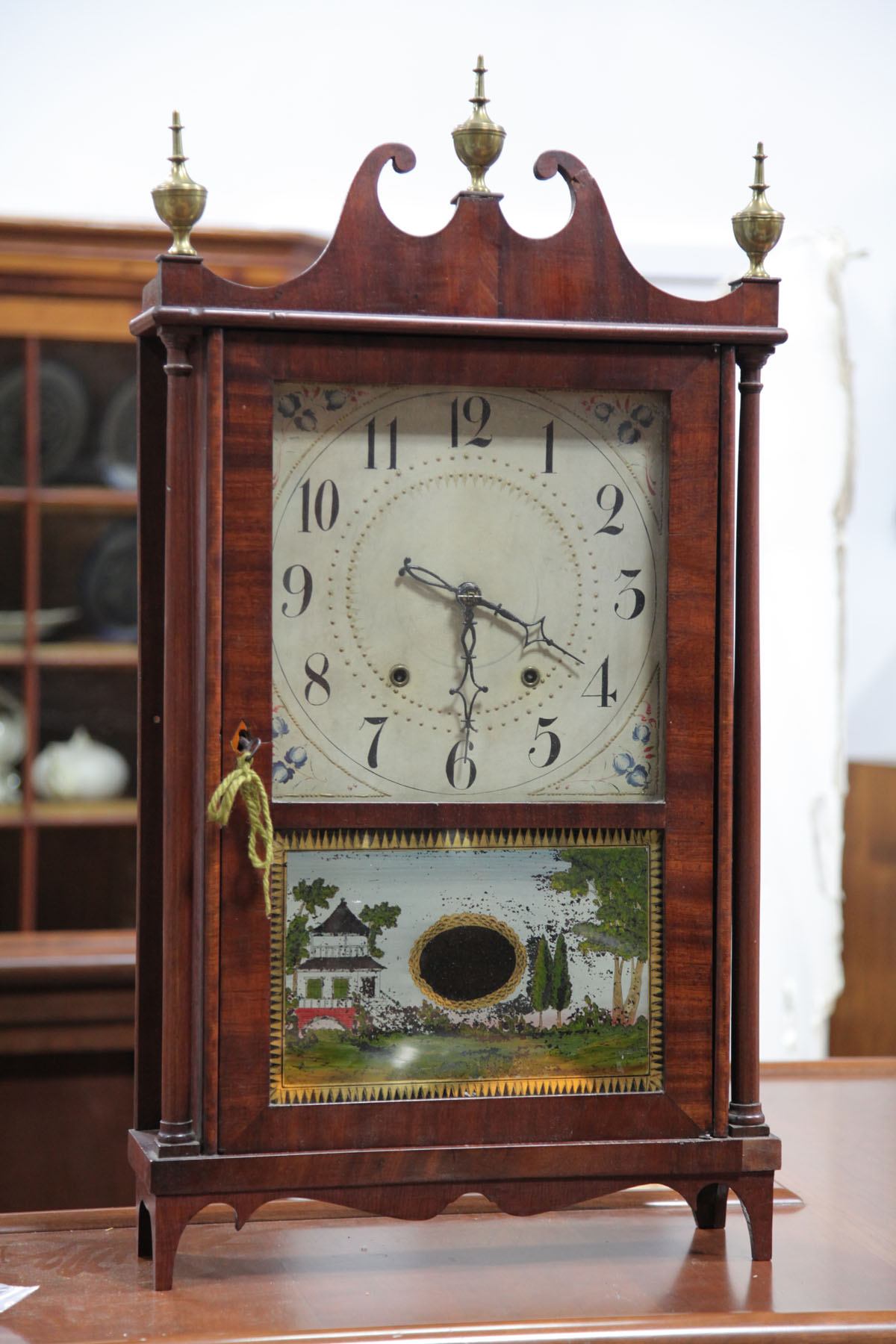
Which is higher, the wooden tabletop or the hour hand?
the hour hand

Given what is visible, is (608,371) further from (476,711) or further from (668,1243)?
(668,1243)

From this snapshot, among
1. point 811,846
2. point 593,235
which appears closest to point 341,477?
point 593,235

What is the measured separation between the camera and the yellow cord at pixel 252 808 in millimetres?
1023

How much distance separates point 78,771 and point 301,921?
6.05 ft

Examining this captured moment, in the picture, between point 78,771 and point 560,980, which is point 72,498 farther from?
point 560,980

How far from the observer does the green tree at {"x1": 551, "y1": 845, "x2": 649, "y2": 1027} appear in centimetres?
111

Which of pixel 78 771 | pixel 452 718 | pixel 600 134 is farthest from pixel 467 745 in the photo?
pixel 600 134

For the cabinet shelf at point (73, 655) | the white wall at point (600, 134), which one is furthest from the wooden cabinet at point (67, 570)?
the white wall at point (600, 134)

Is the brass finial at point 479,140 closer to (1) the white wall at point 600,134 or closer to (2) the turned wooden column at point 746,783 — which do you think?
(2) the turned wooden column at point 746,783

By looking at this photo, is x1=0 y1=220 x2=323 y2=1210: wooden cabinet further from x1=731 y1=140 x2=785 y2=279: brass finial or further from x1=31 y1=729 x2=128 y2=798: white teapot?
x1=731 y1=140 x2=785 y2=279: brass finial

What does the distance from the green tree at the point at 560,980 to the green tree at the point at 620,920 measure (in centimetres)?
1

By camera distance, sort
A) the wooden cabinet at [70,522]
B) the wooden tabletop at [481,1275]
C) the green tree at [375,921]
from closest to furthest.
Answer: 1. the wooden tabletop at [481,1275]
2. the green tree at [375,921]
3. the wooden cabinet at [70,522]

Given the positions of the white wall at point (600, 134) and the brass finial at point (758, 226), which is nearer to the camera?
the brass finial at point (758, 226)

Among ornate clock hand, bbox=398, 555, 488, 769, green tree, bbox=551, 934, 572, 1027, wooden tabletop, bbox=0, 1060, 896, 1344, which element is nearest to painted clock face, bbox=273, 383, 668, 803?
ornate clock hand, bbox=398, 555, 488, 769
